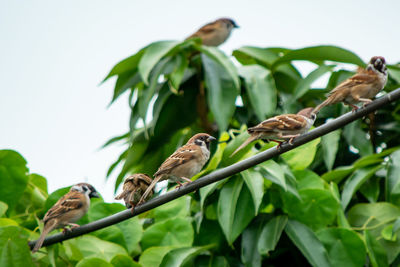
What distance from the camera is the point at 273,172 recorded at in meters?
4.15

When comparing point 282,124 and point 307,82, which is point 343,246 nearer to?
point 282,124

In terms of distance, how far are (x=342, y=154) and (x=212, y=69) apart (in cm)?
160

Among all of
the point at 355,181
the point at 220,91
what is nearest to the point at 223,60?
the point at 220,91

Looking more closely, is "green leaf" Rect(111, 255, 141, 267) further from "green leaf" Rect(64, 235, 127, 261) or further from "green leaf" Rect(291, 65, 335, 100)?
"green leaf" Rect(291, 65, 335, 100)

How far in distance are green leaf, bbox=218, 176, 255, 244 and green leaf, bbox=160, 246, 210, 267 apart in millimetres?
340

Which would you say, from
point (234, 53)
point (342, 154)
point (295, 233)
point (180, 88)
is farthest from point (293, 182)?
point (234, 53)

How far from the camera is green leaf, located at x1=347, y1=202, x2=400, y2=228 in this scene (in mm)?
4543

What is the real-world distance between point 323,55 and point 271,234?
2.19 metres

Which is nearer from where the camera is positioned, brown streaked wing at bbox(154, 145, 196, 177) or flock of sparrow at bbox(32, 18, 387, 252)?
flock of sparrow at bbox(32, 18, 387, 252)

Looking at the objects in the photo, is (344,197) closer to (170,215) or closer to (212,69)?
(170,215)

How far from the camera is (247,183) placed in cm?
412

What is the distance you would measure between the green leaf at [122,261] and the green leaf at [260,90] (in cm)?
190

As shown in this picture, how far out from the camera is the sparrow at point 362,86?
10.9 feet

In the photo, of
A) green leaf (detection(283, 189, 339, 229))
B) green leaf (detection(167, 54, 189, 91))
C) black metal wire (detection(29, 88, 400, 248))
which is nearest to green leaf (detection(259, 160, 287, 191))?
green leaf (detection(283, 189, 339, 229))
